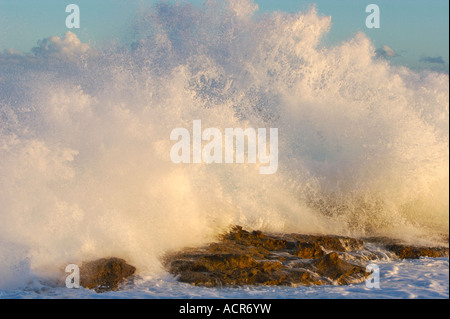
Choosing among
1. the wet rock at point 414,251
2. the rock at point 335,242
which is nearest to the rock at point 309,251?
the rock at point 335,242

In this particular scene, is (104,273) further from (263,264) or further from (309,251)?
(309,251)

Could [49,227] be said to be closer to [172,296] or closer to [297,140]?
[172,296]

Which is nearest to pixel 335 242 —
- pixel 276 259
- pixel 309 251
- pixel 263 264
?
pixel 309 251

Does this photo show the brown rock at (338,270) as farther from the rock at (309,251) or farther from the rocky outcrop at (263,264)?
the rock at (309,251)

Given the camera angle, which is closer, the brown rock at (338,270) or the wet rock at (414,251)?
the brown rock at (338,270)

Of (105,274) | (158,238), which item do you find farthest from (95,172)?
(105,274)

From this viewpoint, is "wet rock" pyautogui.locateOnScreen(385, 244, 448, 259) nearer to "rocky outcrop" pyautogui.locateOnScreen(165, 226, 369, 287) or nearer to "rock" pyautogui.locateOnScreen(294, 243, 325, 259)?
"rocky outcrop" pyautogui.locateOnScreen(165, 226, 369, 287)

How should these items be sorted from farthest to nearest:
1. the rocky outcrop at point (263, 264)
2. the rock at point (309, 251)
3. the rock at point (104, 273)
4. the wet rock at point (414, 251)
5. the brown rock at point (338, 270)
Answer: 1. the wet rock at point (414, 251)
2. the rock at point (309, 251)
3. the brown rock at point (338, 270)
4. the rocky outcrop at point (263, 264)
5. the rock at point (104, 273)

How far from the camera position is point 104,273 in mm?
5422

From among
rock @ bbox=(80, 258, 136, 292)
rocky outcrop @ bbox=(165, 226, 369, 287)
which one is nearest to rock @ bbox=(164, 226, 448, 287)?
rocky outcrop @ bbox=(165, 226, 369, 287)

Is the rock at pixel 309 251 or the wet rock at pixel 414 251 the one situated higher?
the rock at pixel 309 251

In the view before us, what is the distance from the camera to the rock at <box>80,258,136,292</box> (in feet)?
17.2

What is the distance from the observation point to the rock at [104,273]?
17.2ft

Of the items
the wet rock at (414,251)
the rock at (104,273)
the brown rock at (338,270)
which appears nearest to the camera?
the rock at (104,273)
